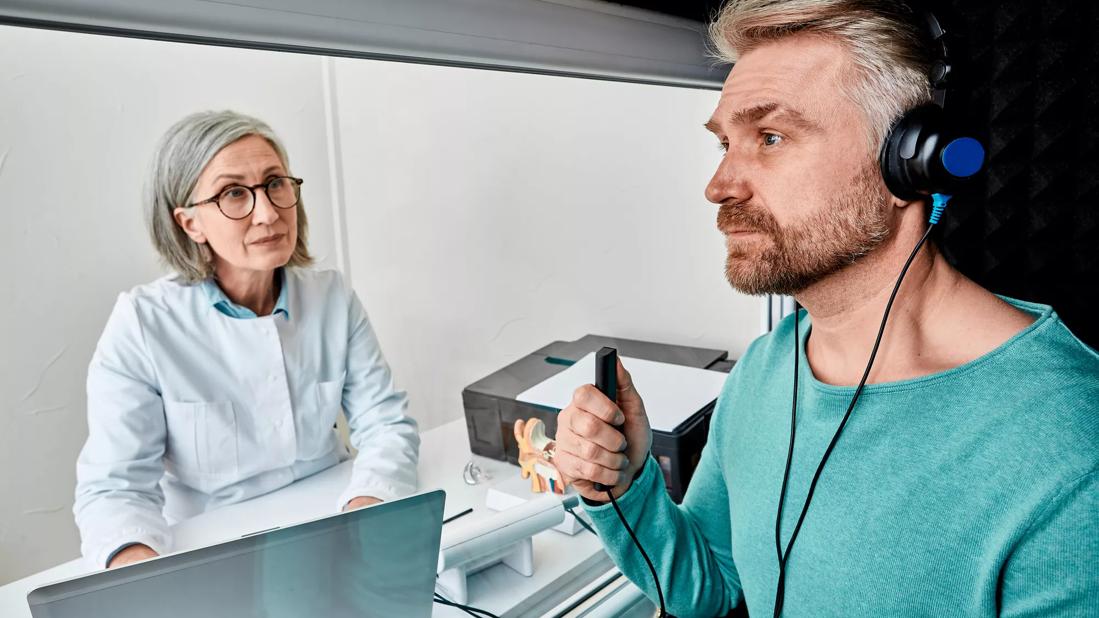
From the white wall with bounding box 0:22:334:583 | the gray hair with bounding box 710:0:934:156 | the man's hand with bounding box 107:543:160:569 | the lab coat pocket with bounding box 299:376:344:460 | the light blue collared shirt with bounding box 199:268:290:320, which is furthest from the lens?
the lab coat pocket with bounding box 299:376:344:460

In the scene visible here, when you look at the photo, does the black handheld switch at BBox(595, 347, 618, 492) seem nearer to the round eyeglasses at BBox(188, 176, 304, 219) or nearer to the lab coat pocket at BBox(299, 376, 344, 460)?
the round eyeglasses at BBox(188, 176, 304, 219)

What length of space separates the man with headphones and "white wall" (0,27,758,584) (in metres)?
0.37

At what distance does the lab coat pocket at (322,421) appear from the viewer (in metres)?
1.12

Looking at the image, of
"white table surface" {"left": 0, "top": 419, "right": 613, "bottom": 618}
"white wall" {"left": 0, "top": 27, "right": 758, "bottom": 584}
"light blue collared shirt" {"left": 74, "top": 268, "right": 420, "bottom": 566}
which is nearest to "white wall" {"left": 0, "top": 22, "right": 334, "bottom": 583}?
"white wall" {"left": 0, "top": 27, "right": 758, "bottom": 584}

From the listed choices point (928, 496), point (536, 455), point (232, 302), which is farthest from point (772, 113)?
point (232, 302)

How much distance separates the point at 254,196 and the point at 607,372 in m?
0.50

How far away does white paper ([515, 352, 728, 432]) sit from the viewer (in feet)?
3.90

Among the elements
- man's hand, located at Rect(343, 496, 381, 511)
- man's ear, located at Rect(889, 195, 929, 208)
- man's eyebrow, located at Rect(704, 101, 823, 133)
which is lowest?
man's hand, located at Rect(343, 496, 381, 511)

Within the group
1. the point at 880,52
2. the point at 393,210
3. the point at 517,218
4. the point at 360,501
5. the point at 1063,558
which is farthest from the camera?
the point at 517,218

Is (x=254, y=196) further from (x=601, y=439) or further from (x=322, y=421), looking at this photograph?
(x=601, y=439)

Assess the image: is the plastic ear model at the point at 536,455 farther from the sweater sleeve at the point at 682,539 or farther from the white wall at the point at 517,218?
the sweater sleeve at the point at 682,539

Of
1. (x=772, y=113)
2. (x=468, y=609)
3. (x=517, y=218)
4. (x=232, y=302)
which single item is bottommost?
(x=468, y=609)

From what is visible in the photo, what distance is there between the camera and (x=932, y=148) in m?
0.68

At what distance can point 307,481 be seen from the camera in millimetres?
1126
